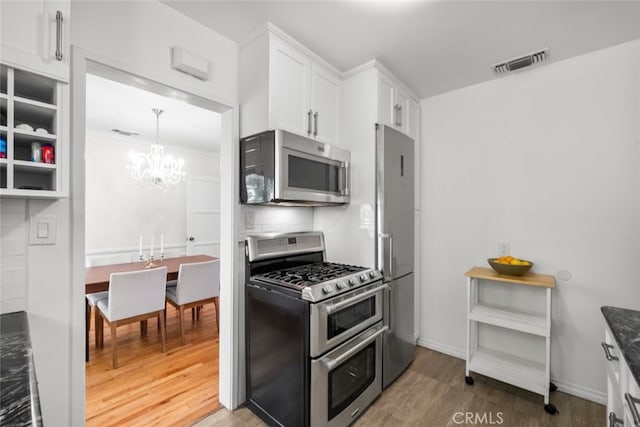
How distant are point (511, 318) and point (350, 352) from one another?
54.1 inches

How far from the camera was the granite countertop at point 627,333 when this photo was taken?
0.89m

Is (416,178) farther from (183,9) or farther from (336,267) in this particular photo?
(183,9)

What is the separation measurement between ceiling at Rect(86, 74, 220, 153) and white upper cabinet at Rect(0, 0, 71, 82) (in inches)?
46.9

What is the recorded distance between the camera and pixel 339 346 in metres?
1.72

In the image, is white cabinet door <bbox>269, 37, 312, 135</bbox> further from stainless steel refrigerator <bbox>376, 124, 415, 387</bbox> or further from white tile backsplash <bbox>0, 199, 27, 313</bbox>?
white tile backsplash <bbox>0, 199, 27, 313</bbox>

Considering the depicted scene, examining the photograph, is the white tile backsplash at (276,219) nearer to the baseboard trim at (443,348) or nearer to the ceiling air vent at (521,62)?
the baseboard trim at (443,348)

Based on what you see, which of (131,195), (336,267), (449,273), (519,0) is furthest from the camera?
(131,195)

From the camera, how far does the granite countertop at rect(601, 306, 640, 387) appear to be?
2.93 ft

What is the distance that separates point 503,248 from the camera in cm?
246

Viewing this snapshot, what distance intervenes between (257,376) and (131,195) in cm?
383

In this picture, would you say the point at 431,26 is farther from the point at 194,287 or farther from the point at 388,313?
the point at 194,287

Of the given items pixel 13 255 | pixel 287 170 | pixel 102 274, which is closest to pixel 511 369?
pixel 287 170

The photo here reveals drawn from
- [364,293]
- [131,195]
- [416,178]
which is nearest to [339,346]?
[364,293]

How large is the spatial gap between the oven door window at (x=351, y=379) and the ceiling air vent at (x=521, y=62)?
7.81 ft
